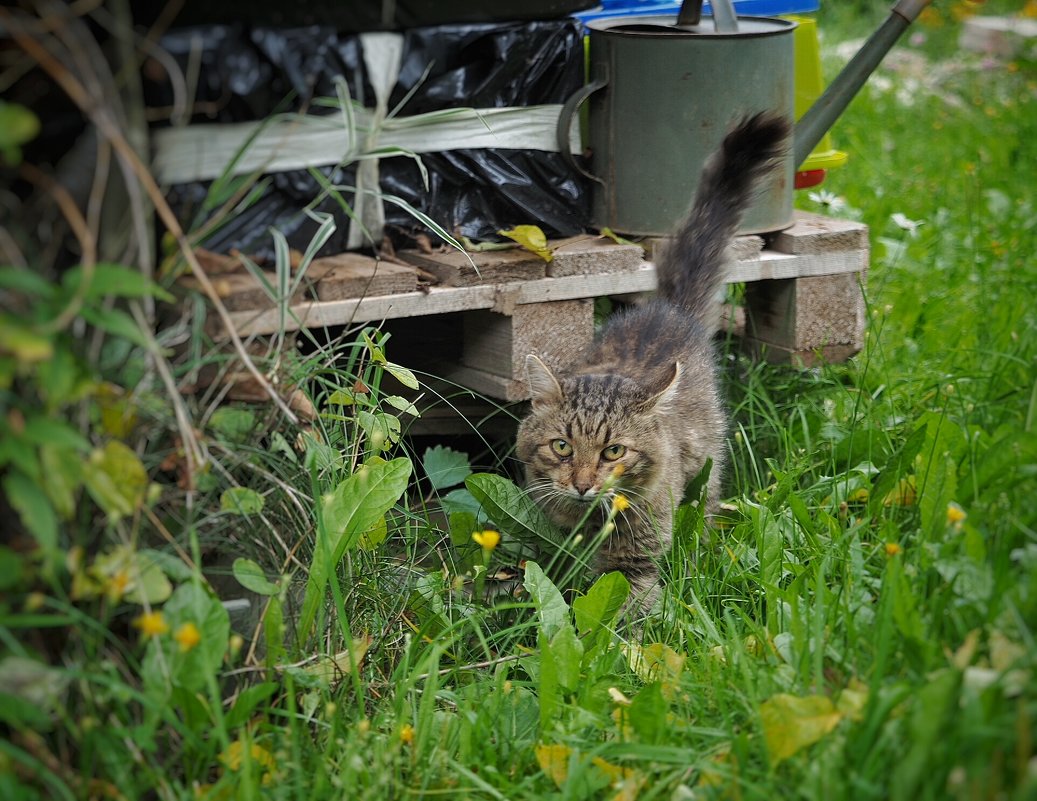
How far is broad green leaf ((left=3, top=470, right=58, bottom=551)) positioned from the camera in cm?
145

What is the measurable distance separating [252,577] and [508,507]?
0.93 m

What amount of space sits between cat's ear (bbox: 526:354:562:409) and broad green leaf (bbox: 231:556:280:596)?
3.78 feet

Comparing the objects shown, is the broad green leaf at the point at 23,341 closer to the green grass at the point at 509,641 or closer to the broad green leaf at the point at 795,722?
the green grass at the point at 509,641

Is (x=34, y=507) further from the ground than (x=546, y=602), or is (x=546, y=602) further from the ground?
(x=34, y=507)

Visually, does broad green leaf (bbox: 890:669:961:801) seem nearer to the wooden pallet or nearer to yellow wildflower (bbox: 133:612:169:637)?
yellow wildflower (bbox: 133:612:169:637)

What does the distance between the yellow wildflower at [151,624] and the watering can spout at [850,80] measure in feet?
7.90

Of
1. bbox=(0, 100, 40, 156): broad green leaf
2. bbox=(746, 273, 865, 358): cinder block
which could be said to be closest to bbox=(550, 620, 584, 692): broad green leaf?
bbox=(0, 100, 40, 156): broad green leaf

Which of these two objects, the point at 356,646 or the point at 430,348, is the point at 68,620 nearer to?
the point at 356,646

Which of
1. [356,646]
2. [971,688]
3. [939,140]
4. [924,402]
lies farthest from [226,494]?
[939,140]

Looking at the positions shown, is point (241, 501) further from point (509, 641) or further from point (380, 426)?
point (509, 641)

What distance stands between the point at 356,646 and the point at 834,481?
1.26 metres

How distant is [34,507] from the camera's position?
145cm

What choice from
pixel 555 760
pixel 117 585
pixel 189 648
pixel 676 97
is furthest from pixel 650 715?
pixel 676 97

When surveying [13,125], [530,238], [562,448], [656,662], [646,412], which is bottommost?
[656,662]
